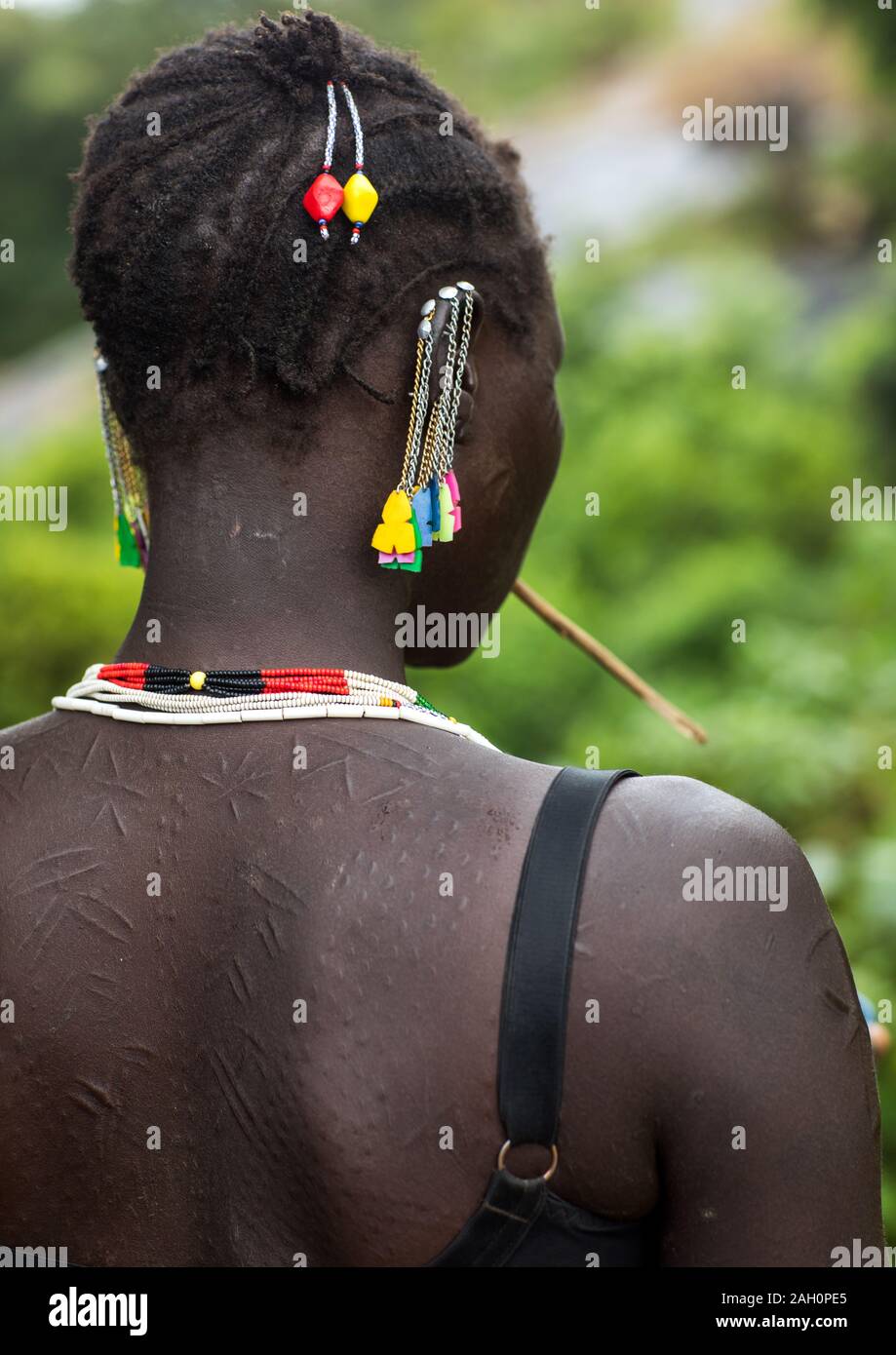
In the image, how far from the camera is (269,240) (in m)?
1.67

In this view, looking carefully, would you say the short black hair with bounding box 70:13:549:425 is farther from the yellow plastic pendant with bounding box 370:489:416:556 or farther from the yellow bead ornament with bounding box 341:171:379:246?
the yellow plastic pendant with bounding box 370:489:416:556

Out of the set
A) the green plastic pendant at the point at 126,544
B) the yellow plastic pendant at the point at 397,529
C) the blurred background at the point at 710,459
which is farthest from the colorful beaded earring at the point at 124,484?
the blurred background at the point at 710,459

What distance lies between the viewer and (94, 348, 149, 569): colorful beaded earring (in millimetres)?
1918

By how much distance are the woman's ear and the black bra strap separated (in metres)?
0.60

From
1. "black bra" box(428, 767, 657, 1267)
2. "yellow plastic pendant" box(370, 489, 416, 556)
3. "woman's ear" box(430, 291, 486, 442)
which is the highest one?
"woman's ear" box(430, 291, 486, 442)

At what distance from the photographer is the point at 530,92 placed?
1884 centimetres

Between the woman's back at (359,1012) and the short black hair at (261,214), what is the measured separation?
1.47 ft

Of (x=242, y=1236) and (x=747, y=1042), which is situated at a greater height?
(x=747, y=1042)

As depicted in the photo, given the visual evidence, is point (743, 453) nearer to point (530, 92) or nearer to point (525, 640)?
point (525, 640)

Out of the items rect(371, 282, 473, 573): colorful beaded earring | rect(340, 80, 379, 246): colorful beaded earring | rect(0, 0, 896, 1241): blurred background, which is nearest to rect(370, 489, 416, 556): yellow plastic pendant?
rect(371, 282, 473, 573): colorful beaded earring

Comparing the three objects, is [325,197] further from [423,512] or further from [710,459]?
[710,459]

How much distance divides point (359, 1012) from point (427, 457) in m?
0.66

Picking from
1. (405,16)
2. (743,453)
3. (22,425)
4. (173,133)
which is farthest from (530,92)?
(173,133)

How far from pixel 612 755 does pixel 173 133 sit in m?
4.08
